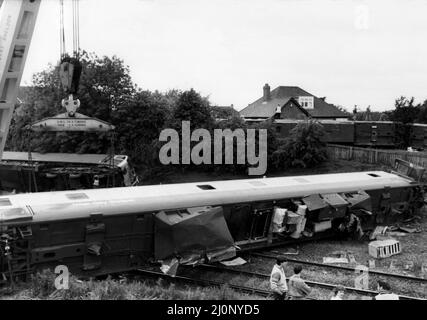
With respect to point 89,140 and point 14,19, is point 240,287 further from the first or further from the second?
point 89,140

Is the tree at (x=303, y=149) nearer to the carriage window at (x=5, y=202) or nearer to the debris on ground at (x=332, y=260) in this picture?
the debris on ground at (x=332, y=260)

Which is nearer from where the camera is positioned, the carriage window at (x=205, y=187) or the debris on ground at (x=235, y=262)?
the debris on ground at (x=235, y=262)

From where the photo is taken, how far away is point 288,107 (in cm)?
3972

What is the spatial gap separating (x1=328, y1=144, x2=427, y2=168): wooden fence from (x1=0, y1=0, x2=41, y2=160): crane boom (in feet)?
71.9

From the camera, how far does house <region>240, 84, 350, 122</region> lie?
129 feet

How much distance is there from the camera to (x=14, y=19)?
9.24 meters

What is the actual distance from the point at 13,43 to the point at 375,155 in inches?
944

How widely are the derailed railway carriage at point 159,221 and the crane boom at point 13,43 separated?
2.41 m

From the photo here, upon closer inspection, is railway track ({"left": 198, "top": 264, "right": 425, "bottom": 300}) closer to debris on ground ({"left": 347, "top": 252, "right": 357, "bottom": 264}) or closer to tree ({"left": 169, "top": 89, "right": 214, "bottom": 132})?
debris on ground ({"left": 347, "top": 252, "right": 357, "bottom": 264})

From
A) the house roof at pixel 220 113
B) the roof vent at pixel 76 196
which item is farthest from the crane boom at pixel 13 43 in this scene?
the house roof at pixel 220 113

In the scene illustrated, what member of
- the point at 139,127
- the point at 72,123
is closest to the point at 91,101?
the point at 139,127

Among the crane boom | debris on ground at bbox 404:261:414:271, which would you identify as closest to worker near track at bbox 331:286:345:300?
debris on ground at bbox 404:261:414:271

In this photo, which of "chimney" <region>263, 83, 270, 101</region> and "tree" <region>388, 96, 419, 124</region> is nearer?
"tree" <region>388, 96, 419, 124</region>

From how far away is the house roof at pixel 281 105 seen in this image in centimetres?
3988
